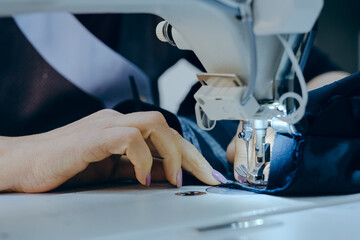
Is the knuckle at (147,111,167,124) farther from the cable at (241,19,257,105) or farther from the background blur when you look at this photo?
the background blur

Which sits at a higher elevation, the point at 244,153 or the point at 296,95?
the point at 296,95

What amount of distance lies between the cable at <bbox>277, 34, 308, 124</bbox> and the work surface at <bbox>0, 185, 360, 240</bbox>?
0.42 feet

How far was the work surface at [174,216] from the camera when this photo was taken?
59cm

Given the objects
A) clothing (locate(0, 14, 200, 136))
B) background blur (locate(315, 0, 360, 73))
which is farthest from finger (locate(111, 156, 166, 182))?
background blur (locate(315, 0, 360, 73))

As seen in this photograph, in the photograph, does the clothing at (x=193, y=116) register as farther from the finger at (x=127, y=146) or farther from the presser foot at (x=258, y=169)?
the finger at (x=127, y=146)

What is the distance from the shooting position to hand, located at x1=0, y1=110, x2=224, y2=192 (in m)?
0.83

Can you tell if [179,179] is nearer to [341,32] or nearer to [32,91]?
[32,91]

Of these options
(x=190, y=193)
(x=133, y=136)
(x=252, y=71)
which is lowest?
(x=190, y=193)

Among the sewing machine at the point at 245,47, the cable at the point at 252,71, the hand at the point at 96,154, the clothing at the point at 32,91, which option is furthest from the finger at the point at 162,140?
the clothing at the point at 32,91

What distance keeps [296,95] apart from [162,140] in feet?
0.88

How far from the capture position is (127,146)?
819 mm

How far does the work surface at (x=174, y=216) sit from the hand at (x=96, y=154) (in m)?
0.04

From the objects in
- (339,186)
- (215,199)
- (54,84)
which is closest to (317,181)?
(339,186)

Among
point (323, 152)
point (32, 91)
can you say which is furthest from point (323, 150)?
point (32, 91)
